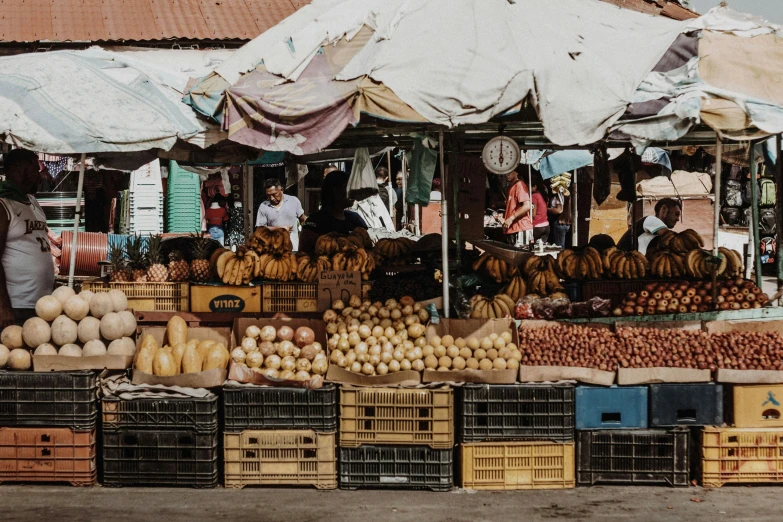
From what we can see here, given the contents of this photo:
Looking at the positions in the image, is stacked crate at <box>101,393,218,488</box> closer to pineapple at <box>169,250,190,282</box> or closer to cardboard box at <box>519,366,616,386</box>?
pineapple at <box>169,250,190,282</box>

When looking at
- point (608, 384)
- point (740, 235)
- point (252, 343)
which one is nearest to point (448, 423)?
point (608, 384)

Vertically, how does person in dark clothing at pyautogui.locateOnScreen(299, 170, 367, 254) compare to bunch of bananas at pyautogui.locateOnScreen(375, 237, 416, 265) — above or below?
above

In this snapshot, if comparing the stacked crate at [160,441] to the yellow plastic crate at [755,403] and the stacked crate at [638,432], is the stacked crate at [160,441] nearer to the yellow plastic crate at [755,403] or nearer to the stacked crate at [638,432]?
the stacked crate at [638,432]

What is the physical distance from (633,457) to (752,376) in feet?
3.45

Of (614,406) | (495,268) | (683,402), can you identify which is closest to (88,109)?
(495,268)

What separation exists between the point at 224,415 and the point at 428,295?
77.5 inches

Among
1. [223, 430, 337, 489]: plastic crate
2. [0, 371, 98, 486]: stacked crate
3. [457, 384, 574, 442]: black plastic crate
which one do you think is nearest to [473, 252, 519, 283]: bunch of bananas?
[457, 384, 574, 442]: black plastic crate

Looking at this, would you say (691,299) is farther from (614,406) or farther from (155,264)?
(155,264)

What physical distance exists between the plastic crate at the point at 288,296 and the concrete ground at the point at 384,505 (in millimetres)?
1639

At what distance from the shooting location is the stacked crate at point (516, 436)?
617cm

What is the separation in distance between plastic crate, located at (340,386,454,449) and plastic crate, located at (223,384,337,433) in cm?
14

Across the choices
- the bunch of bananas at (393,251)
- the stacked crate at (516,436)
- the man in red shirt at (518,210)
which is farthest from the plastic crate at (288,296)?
the man in red shirt at (518,210)

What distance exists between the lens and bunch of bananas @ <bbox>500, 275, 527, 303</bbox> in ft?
24.6

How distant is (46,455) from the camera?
20.4ft
